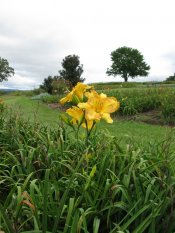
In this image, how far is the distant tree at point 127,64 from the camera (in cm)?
6656

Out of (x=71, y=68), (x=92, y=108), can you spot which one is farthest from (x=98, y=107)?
(x=71, y=68)

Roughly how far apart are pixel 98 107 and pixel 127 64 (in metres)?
65.2

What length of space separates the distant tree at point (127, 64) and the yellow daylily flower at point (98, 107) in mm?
64744

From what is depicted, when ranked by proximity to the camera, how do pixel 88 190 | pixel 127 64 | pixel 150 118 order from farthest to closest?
pixel 127 64, pixel 150 118, pixel 88 190

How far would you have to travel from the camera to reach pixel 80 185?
254cm

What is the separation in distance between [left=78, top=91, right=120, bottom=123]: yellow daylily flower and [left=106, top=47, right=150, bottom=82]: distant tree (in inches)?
2549

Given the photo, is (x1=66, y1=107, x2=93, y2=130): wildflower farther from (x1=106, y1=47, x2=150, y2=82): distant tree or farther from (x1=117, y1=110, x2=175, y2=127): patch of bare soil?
(x1=106, y1=47, x2=150, y2=82): distant tree

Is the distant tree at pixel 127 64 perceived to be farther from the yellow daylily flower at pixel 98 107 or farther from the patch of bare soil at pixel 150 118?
the yellow daylily flower at pixel 98 107

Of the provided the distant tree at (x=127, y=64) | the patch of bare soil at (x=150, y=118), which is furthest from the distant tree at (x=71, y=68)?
the distant tree at (x=127, y=64)

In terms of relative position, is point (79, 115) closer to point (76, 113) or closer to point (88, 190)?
point (76, 113)

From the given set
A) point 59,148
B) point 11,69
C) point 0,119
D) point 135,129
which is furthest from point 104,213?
point 11,69

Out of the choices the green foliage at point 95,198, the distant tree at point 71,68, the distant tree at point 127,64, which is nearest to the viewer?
the green foliage at point 95,198

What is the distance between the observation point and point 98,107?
2477mm

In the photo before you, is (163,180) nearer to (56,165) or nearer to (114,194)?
(114,194)
